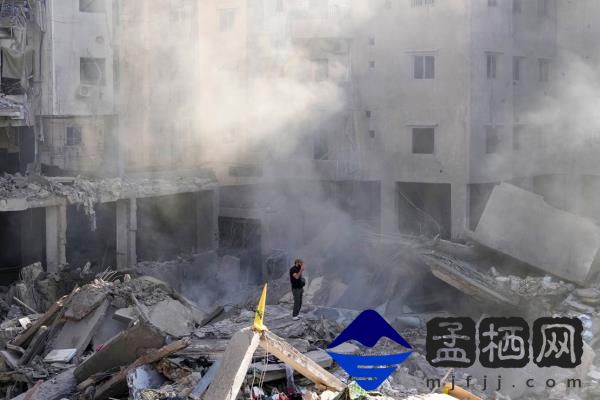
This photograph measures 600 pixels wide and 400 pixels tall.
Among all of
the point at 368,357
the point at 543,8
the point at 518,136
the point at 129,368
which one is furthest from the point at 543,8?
the point at 129,368

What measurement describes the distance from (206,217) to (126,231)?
3.53m

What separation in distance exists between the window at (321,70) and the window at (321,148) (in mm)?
1806

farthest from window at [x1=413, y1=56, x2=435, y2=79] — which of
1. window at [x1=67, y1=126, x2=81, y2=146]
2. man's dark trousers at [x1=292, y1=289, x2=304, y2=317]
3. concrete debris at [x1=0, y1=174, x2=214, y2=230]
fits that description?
man's dark trousers at [x1=292, y1=289, x2=304, y2=317]

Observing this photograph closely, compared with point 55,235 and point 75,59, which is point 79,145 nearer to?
point 75,59

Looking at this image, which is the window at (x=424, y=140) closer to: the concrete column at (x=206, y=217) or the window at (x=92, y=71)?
the concrete column at (x=206, y=217)

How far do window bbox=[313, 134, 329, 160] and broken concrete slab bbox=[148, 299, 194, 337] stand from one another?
10717 mm

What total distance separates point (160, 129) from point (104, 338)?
13.4 m

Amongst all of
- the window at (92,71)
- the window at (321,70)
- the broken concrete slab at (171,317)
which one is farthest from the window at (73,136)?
the broken concrete slab at (171,317)

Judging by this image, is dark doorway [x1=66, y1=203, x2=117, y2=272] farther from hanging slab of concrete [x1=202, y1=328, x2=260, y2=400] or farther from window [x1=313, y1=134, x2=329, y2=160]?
hanging slab of concrete [x1=202, y1=328, x2=260, y2=400]

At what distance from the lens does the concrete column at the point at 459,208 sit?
83.9 feet

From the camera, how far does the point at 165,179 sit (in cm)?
2742

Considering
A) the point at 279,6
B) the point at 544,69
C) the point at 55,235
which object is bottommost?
the point at 55,235

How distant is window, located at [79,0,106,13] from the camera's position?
85.1 ft

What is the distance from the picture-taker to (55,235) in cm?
2373
